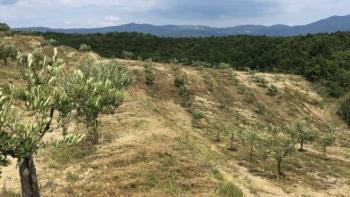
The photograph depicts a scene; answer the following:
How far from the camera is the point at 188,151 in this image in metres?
37.5

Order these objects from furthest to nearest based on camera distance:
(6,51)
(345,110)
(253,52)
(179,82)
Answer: (253,52) < (345,110) < (179,82) < (6,51)

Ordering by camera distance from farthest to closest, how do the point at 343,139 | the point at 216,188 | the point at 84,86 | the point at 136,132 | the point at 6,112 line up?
the point at 343,139
the point at 136,132
the point at 216,188
the point at 84,86
the point at 6,112

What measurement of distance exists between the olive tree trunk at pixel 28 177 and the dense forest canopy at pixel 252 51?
8385 cm

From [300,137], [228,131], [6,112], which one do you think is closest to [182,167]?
[6,112]

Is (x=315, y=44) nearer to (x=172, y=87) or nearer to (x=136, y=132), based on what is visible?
(x=172, y=87)

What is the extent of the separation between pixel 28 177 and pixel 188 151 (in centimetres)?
1673

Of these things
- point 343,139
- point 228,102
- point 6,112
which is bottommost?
point 343,139

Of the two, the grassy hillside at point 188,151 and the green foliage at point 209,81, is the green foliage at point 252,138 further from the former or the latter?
the green foliage at point 209,81

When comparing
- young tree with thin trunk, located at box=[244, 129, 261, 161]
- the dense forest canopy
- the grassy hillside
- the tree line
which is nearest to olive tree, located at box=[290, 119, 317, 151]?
the grassy hillside

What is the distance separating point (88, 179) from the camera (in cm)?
2961

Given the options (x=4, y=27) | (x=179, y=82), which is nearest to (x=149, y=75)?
(x=179, y=82)

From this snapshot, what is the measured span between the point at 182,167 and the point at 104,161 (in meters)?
5.71

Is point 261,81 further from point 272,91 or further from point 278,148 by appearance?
point 278,148

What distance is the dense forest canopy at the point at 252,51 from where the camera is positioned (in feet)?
355
